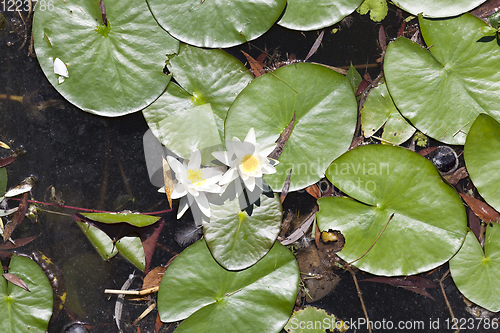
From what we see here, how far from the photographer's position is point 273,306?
2.05m

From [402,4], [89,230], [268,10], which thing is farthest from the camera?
[89,230]

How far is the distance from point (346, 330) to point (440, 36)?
202cm

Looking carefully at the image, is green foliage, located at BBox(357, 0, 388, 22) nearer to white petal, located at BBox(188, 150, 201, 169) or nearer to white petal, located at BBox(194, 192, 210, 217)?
white petal, located at BBox(188, 150, 201, 169)

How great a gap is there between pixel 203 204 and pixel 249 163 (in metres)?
0.38

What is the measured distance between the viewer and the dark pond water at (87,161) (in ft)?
7.11

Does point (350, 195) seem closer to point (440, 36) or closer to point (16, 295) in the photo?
point (440, 36)

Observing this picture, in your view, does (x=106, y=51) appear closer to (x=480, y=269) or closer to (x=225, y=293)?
(x=225, y=293)

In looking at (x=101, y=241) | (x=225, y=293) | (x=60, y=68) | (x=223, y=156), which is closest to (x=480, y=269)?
(x=225, y=293)

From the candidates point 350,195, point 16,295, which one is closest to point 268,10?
point 350,195

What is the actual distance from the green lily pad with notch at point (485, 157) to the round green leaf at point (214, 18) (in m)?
1.41

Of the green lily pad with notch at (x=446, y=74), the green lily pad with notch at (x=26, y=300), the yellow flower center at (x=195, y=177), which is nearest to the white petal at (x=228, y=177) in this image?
the yellow flower center at (x=195, y=177)

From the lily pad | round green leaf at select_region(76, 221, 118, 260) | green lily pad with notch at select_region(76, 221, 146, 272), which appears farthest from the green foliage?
the lily pad

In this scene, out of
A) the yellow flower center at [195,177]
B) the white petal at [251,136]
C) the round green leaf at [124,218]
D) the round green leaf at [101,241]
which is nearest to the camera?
the white petal at [251,136]

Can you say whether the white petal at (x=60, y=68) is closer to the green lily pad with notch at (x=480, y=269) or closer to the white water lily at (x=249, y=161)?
the white water lily at (x=249, y=161)
